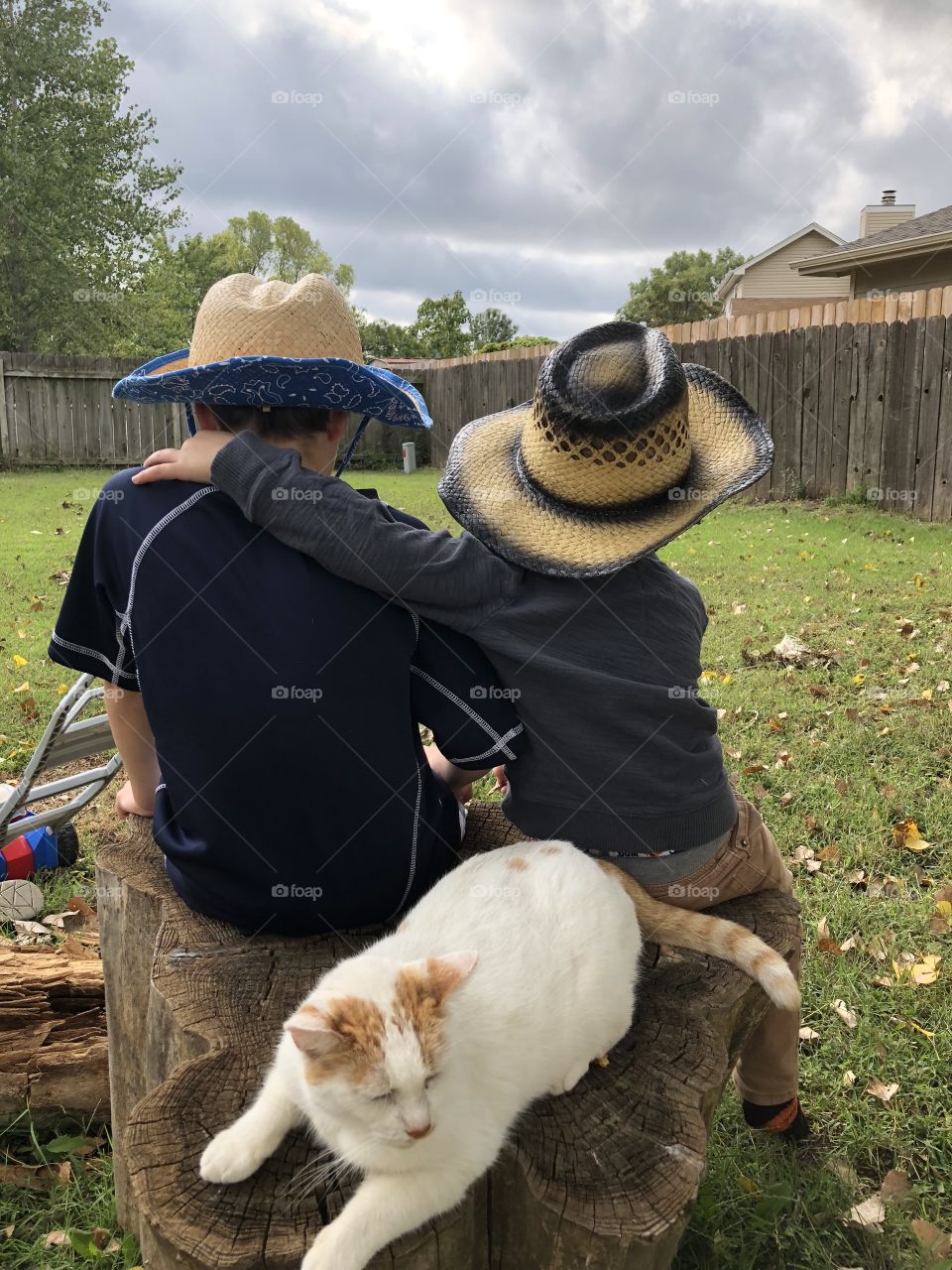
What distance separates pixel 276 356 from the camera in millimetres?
1843

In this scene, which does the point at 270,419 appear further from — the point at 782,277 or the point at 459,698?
the point at 782,277

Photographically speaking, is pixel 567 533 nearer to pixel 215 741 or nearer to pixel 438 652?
pixel 438 652

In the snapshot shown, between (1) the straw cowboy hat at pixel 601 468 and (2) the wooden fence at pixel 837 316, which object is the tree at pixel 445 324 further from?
(1) the straw cowboy hat at pixel 601 468

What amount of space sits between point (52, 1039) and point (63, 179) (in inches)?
1013

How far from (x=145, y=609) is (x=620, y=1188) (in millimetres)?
1335

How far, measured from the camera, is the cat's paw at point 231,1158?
1.50 metres

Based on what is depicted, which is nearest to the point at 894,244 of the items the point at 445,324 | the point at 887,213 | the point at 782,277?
the point at 887,213

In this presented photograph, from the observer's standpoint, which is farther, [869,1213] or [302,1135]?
[869,1213]

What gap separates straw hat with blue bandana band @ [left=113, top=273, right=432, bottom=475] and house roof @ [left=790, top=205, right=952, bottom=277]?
16.7 m

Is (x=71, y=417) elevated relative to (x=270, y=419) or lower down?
elevated

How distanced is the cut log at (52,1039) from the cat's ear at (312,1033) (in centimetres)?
150

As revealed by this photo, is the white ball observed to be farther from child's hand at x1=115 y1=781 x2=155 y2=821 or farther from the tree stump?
the tree stump

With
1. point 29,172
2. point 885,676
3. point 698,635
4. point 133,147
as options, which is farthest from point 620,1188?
point 133,147

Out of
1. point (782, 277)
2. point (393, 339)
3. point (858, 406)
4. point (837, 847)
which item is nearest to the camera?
point (837, 847)
